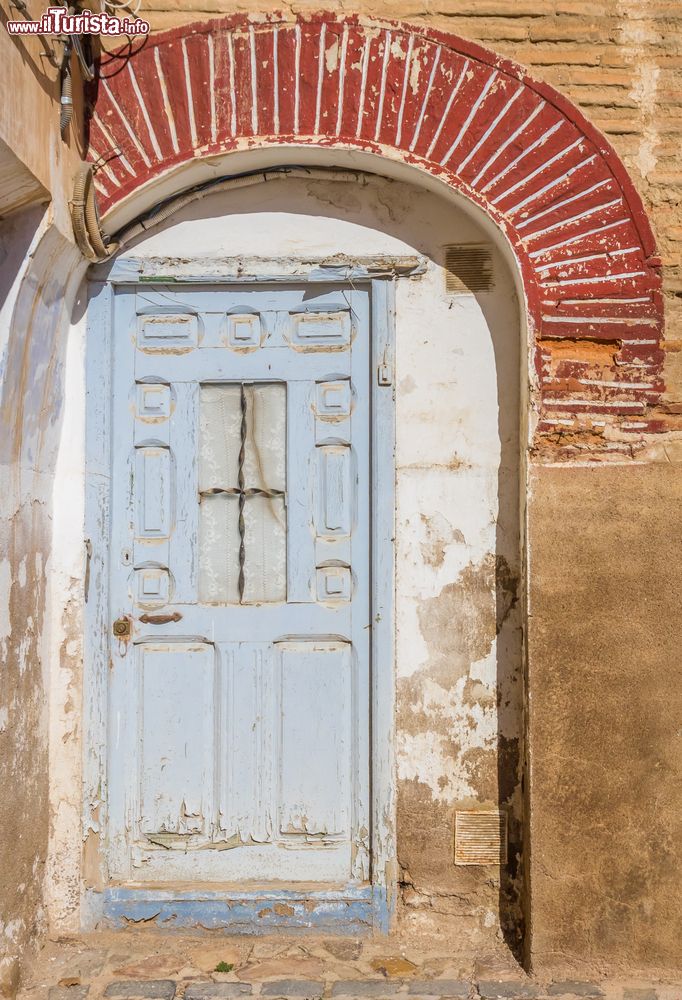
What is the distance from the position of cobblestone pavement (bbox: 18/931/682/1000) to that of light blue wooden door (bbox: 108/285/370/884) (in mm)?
249

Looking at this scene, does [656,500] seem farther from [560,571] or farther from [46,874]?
[46,874]

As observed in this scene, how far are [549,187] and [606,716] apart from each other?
192 centimetres

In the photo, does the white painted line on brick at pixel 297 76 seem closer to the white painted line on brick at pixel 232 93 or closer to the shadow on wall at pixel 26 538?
the white painted line on brick at pixel 232 93

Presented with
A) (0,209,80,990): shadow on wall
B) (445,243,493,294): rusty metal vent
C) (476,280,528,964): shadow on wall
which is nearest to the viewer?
(0,209,80,990): shadow on wall

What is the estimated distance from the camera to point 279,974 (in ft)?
11.1

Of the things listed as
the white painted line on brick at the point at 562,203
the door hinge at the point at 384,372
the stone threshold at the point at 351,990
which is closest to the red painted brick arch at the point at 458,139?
the white painted line on brick at the point at 562,203

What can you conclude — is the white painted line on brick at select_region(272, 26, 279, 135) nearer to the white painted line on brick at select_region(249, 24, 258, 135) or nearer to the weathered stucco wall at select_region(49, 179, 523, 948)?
the white painted line on brick at select_region(249, 24, 258, 135)

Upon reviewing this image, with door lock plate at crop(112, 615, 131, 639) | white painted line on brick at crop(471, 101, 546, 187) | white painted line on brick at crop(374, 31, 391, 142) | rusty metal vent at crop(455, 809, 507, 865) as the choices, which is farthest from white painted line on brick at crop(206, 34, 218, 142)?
rusty metal vent at crop(455, 809, 507, 865)

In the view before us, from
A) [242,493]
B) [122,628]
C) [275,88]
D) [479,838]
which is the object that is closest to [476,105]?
[275,88]

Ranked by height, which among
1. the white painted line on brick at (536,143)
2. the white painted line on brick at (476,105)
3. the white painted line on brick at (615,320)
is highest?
the white painted line on brick at (476,105)

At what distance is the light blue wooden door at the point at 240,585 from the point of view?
3.69 metres

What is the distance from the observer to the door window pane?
3750 millimetres

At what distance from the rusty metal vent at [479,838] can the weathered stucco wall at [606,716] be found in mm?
274

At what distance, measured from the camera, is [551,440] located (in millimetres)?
3438
